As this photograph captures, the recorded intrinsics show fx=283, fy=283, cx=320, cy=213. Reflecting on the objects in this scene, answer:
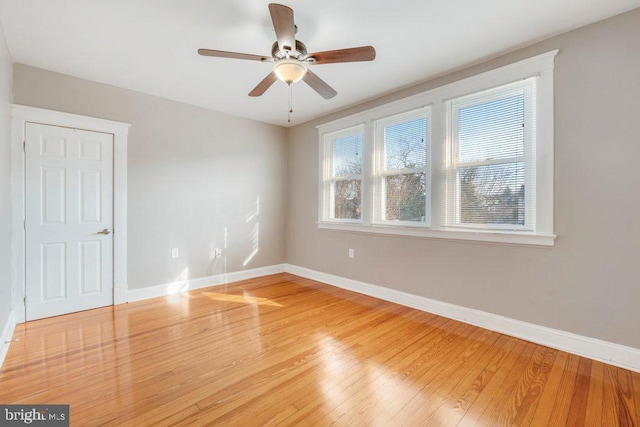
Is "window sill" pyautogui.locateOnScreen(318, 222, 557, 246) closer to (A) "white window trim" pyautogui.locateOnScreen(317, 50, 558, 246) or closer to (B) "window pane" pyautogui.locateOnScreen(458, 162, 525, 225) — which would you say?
(A) "white window trim" pyautogui.locateOnScreen(317, 50, 558, 246)

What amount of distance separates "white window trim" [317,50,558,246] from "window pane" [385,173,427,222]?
14 centimetres


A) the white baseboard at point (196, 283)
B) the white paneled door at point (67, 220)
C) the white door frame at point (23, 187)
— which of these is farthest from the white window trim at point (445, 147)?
the white paneled door at point (67, 220)

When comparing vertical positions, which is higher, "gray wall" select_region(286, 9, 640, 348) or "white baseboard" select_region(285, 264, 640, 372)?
"gray wall" select_region(286, 9, 640, 348)

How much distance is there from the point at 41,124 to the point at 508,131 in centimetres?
478

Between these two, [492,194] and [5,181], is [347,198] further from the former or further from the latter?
[5,181]

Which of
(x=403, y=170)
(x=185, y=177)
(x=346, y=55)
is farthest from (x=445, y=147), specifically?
(x=185, y=177)

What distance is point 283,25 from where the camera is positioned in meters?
1.85

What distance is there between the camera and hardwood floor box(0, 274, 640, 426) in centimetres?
166

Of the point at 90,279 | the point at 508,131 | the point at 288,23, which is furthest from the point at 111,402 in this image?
the point at 508,131

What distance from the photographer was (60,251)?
3131 mm

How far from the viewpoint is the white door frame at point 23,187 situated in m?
2.84

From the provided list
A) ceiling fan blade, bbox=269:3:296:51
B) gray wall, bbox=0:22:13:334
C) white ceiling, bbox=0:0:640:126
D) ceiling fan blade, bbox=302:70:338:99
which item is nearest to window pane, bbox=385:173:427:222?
white ceiling, bbox=0:0:640:126

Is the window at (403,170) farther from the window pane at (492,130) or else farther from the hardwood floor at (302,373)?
the hardwood floor at (302,373)

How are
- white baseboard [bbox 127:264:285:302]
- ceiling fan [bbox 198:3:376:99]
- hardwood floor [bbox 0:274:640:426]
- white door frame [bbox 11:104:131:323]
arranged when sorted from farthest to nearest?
white baseboard [bbox 127:264:285:302], white door frame [bbox 11:104:131:323], ceiling fan [bbox 198:3:376:99], hardwood floor [bbox 0:274:640:426]
